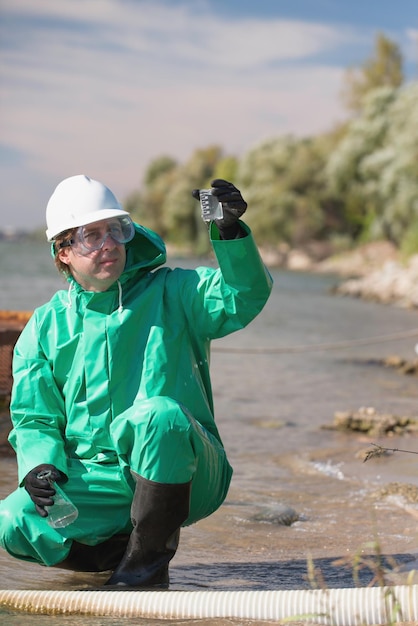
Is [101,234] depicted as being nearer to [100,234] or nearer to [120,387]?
[100,234]

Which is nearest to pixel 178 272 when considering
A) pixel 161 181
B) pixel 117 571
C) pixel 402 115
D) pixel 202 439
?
pixel 202 439

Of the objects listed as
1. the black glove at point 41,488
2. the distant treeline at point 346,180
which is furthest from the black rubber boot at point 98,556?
the distant treeline at point 346,180

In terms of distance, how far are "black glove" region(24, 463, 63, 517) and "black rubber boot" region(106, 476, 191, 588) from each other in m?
0.28

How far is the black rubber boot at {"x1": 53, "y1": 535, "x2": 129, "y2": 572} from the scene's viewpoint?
362 cm

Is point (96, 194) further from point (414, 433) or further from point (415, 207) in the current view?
point (415, 207)

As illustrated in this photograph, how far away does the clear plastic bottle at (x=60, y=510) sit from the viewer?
3.41m

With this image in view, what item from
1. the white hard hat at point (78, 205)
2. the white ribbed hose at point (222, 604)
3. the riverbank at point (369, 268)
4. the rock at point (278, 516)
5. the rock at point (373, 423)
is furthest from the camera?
the riverbank at point (369, 268)

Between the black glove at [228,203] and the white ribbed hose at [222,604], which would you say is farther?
the black glove at [228,203]

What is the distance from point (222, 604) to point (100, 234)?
4.49 feet

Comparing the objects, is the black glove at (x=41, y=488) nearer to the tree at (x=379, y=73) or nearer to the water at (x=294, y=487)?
the water at (x=294, y=487)

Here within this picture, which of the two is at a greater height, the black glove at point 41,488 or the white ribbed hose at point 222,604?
the black glove at point 41,488

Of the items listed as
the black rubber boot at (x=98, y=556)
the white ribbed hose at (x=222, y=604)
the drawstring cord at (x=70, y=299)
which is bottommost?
the black rubber boot at (x=98, y=556)

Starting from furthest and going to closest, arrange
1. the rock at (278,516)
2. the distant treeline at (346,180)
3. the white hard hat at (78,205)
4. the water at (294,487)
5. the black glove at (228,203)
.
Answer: the distant treeline at (346,180) → the rock at (278,516) → the water at (294,487) → the white hard hat at (78,205) → the black glove at (228,203)

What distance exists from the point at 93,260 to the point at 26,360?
1.48 feet
